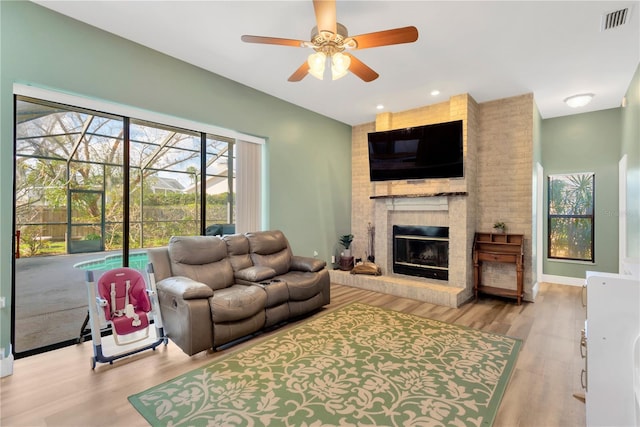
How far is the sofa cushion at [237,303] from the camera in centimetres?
278

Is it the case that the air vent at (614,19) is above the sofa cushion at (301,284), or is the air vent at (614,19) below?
above

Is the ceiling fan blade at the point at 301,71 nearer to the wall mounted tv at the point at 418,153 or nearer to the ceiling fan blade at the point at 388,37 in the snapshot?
the ceiling fan blade at the point at 388,37

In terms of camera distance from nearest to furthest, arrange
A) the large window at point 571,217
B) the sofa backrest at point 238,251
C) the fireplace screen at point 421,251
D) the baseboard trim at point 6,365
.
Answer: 1. the baseboard trim at point 6,365
2. the sofa backrest at point 238,251
3. the fireplace screen at point 421,251
4. the large window at point 571,217

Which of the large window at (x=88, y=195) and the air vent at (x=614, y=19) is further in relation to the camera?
the large window at (x=88, y=195)

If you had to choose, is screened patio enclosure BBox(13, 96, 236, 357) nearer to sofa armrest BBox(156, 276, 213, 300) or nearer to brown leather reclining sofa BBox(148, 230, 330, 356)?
brown leather reclining sofa BBox(148, 230, 330, 356)

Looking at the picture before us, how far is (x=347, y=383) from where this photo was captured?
226 cm

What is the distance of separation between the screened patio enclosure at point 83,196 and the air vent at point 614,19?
14.0 ft

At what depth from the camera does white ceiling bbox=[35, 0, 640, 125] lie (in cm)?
259

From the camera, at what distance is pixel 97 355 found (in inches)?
98.3

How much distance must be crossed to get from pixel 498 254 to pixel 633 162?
1.82 metres

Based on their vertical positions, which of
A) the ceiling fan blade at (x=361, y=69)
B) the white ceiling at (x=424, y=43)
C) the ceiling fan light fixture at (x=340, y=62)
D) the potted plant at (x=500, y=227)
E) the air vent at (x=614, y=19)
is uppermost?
the white ceiling at (x=424, y=43)

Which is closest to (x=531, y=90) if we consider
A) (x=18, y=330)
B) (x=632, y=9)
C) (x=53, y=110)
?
(x=632, y=9)

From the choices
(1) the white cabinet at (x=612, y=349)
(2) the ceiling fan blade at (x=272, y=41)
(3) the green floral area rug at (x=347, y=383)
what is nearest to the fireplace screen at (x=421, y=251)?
(3) the green floral area rug at (x=347, y=383)

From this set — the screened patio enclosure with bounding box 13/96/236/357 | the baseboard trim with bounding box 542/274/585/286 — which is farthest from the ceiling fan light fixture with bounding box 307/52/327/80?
the baseboard trim with bounding box 542/274/585/286
